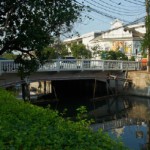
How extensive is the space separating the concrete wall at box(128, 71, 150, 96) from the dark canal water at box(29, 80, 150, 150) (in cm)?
Result: 72

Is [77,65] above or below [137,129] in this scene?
above

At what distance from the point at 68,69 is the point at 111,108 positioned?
4.46m

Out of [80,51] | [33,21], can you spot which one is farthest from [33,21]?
[80,51]

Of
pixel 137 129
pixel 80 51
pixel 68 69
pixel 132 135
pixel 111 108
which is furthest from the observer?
pixel 80 51

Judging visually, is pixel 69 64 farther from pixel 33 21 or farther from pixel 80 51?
pixel 80 51

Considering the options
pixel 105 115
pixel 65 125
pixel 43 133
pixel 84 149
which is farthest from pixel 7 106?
pixel 105 115

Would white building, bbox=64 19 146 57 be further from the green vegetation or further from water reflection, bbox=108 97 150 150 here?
the green vegetation

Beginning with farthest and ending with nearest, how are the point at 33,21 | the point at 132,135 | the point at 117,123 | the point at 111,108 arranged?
the point at 111,108
the point at 117,123
the point at 132,135
the point at 33,21

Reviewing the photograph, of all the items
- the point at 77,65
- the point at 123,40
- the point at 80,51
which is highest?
the point at 123,40

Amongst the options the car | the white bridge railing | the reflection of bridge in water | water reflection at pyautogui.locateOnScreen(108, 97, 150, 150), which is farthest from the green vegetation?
the car

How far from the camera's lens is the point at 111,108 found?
27.8 m

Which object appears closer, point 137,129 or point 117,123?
point 137,129

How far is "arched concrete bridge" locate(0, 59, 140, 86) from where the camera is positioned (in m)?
25.4

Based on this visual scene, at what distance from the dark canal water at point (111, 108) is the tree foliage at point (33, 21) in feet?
16.2
